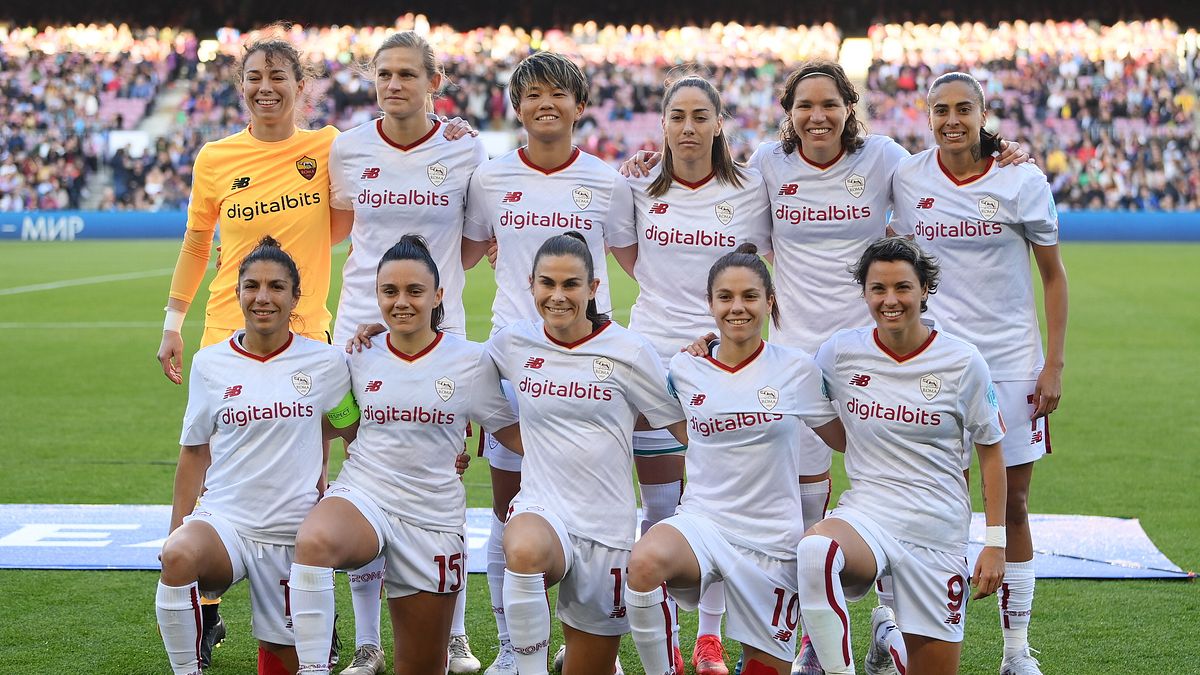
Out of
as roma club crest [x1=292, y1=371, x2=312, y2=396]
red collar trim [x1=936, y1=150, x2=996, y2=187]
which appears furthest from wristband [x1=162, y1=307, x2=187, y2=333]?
red collar trim [x1=936, y1=150, x2=996, y2=187]

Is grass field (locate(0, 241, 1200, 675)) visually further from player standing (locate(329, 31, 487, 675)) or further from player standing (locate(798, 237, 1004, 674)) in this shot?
player standing (locate(798, 237, 1004, 674))

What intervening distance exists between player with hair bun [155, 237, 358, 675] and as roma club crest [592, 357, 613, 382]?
0.78 m

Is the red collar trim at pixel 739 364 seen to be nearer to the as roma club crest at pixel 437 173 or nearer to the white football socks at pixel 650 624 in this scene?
the white football socks at pixel 650 624

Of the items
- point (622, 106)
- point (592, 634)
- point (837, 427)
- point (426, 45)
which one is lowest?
point (592, 634)

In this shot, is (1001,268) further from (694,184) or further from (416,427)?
(416,427)

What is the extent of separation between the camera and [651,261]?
4488mm

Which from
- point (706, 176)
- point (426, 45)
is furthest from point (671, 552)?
point (426, 45)

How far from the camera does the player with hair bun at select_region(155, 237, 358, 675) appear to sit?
3.89 metres

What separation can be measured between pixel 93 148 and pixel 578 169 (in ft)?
93.3

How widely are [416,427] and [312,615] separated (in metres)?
0.66

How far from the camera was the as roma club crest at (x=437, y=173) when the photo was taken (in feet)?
15.1

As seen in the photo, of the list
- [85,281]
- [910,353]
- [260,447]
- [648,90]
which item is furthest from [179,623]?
[648,90]

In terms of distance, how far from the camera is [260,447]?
399cm

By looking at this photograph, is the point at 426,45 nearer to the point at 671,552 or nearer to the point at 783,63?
the point at 671,552
